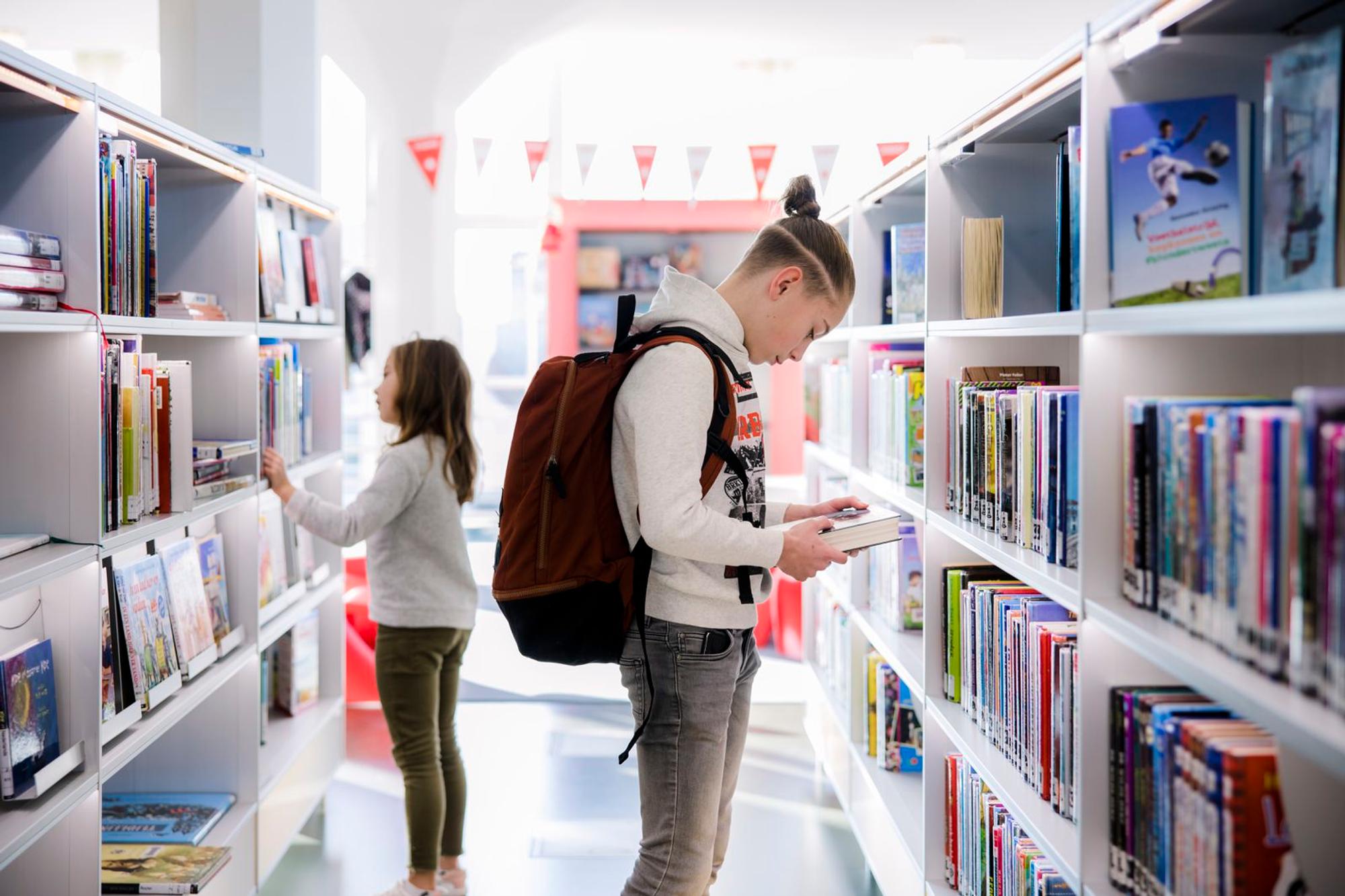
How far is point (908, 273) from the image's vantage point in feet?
9.92

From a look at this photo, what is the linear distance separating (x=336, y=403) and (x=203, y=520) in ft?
3.02

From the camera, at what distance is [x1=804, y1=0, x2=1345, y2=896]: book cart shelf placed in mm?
1188

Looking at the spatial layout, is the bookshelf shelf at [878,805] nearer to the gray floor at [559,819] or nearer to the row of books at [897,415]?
the gray floor at [559,819]

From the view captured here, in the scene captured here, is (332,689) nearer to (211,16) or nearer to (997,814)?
(211,16)

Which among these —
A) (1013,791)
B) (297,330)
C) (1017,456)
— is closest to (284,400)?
(297,330)

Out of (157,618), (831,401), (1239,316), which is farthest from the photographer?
(831,401)

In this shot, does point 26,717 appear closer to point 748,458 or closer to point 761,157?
point 748,458

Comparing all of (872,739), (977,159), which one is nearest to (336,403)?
(872,739)

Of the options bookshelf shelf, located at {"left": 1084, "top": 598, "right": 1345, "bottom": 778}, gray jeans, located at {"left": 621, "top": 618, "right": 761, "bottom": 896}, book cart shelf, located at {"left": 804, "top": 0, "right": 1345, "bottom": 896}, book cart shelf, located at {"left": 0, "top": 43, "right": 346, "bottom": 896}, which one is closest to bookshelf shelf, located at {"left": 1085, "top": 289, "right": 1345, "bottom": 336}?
book cart shelf, located at {"left": 804, "top": 0, "right": 1345, "bottom": 896}

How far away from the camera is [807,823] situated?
365 centimetres

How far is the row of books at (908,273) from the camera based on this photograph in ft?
9.80

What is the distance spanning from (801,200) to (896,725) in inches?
65.6

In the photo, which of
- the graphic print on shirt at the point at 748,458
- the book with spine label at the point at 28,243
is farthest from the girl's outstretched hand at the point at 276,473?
the graphic print on shirt at the point at 748,458

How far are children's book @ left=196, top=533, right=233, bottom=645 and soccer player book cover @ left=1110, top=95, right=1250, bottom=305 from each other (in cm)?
222
